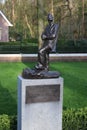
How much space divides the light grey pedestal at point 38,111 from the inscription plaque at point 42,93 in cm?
6

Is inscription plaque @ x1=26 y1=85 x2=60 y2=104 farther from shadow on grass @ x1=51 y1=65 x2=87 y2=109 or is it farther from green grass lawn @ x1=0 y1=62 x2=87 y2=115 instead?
shadow on grass @ x1=51 y1=65 x2=87 y2=109

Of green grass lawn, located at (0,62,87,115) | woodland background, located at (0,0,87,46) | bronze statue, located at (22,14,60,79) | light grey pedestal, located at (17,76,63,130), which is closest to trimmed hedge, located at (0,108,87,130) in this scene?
light grey pedestal, located at (17,76,63,130)

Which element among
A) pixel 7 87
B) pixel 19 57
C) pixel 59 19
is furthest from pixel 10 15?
pixel 7 87

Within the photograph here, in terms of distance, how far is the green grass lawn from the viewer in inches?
416

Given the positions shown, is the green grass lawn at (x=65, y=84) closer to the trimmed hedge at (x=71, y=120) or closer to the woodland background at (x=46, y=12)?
the trimmed hedge at (x=71, y=120)

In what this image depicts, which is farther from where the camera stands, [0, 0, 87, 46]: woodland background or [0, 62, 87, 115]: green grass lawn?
[0, 0, 87, 46]: woodland background

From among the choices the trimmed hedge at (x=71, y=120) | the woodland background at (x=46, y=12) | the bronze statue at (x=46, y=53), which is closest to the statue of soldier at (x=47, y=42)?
the bronze statue at (x=46, y=53)

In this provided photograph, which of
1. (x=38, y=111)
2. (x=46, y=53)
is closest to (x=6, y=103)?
(x=38, y=111)

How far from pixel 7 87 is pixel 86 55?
1047cm

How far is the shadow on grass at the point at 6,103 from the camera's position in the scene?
9706mm

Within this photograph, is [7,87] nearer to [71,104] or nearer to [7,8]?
[71,104]

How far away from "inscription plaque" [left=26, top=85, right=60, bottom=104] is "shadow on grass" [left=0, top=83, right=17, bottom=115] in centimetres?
304

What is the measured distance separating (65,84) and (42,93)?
751 centimetres

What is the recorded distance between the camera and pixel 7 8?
169ft
